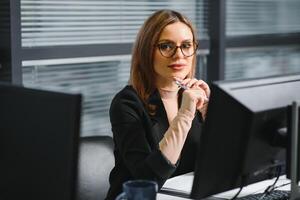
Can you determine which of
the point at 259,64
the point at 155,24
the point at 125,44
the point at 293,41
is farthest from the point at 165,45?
the point at 293,41

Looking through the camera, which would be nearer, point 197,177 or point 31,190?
point 31,190

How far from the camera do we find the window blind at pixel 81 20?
264 cm

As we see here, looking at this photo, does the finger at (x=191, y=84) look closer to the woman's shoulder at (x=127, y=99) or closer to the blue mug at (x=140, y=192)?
the woman's shoulder at (x=127, y=99)

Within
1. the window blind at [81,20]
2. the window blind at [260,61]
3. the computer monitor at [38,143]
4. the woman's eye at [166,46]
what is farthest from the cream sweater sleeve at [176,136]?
the window blind at [260,61]

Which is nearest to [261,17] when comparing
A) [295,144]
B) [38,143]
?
[295,144]

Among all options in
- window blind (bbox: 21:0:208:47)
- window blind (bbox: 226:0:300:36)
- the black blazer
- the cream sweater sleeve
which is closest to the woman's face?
the black blazer

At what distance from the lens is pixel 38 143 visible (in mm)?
1150

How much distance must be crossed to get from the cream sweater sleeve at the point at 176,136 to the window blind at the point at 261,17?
6.12 feet

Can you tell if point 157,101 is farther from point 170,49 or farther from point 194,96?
point 194,96

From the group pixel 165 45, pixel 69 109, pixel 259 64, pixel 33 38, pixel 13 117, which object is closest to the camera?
pixel 69 109

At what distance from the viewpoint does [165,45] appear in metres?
2.08

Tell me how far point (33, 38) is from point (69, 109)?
1.66m

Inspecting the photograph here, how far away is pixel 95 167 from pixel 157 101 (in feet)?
1.25

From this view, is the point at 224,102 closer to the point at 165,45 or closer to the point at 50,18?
the point at 165,45
